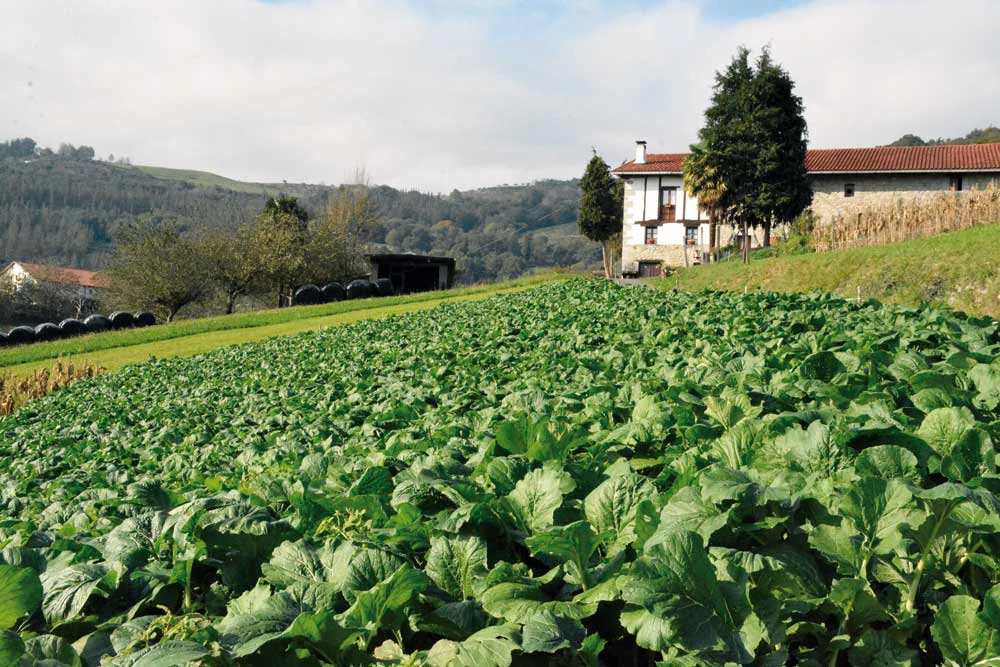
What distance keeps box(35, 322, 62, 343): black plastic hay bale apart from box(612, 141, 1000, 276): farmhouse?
126 feet

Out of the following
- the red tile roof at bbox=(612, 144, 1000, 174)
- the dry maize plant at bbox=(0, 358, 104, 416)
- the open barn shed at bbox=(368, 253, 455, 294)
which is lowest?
the dry maize plant at bbox=(0, 358, 104, 416)

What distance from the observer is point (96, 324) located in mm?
42062

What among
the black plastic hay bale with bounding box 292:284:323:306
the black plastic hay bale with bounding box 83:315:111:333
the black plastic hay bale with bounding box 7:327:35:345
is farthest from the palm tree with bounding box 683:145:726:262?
the black plastic hay bale with bounding box 7:327:35:345

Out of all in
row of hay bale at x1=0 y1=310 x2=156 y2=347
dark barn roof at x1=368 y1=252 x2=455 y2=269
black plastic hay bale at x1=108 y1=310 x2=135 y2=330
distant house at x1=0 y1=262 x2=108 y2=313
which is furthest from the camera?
distant house at x1=0 y1=262 x2=108 y2=313

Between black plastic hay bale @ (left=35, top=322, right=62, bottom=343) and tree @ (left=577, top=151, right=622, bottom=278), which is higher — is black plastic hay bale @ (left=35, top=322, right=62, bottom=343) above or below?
below

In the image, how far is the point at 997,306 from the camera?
15.0m

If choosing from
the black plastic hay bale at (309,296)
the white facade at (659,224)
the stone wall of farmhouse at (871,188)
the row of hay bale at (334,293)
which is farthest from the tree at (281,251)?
the stone wall of farmhouse at (871,188)

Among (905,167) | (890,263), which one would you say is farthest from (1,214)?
(890,263)

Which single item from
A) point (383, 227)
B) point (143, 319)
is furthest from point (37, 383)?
point (383, 227)

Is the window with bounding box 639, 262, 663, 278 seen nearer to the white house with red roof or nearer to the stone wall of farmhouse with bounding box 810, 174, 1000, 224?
the stone wall of farmhouse with bounding box 810, 174, 1000, 224

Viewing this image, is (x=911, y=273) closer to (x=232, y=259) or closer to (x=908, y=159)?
(x=908, y=159)

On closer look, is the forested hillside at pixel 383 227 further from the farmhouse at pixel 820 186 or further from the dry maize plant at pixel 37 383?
the dry maize plant at pixel 37 383

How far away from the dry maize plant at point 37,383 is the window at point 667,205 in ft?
142

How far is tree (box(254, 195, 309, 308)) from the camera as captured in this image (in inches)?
2239
